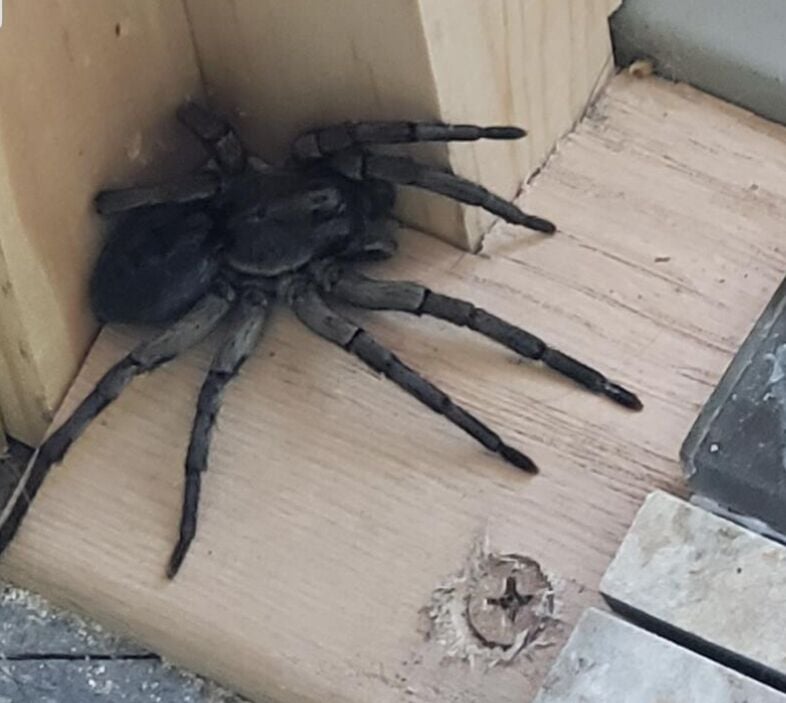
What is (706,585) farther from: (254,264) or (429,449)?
(254,264)

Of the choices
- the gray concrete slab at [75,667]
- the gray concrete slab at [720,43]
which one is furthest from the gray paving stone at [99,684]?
the gray concrete slab at [720,43]

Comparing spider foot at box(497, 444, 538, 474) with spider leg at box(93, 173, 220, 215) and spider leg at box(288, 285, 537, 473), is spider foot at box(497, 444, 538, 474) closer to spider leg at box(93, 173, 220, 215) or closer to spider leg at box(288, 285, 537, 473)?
spider leg at box(288, 285, 537, 473)

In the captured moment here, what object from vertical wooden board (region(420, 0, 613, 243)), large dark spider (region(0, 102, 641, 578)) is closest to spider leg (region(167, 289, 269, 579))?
large dark spider (region(0, 102, 641, 578))

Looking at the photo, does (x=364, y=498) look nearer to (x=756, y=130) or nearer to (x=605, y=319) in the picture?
(x=605, y=319)

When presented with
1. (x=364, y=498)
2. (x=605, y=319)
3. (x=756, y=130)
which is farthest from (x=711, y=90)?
(x=364, y=498)

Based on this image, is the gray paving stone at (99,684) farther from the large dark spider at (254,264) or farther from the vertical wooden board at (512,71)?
the vertical wooden board at (512,71)

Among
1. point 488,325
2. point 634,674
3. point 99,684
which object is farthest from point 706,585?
point 99,684
